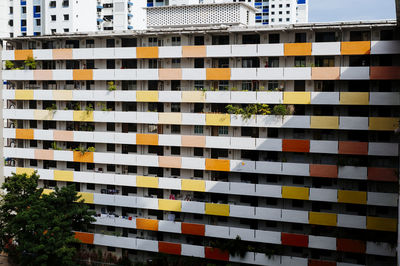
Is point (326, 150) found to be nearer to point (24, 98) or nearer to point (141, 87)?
point (141, 87)

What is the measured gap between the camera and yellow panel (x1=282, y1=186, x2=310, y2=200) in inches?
1202

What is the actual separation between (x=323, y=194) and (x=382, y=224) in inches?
161

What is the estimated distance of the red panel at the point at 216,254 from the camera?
32.6 m

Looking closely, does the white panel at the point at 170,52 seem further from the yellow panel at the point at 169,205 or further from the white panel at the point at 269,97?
the yellow panel at the point at 169,205

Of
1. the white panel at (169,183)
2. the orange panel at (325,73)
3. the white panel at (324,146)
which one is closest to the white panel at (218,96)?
the orange panel at (325,73)

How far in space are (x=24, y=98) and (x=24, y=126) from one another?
2550 millimetres

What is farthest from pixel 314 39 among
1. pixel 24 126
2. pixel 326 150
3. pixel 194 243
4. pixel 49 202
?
pixel 24 126

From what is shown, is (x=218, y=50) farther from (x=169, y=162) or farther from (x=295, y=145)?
(x=169, y=162)

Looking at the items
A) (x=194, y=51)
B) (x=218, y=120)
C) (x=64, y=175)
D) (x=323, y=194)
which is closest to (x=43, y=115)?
(x=64, y=175)

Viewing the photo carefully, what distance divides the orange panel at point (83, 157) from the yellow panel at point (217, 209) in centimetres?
975

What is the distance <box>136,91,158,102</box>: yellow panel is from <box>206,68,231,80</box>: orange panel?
163 inches

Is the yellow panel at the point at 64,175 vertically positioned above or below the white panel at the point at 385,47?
below

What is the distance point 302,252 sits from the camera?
32.5 metres

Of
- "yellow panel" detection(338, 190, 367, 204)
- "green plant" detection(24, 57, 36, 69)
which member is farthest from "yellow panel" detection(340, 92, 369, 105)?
"green plant" detection(24, 57, 36, 69)
